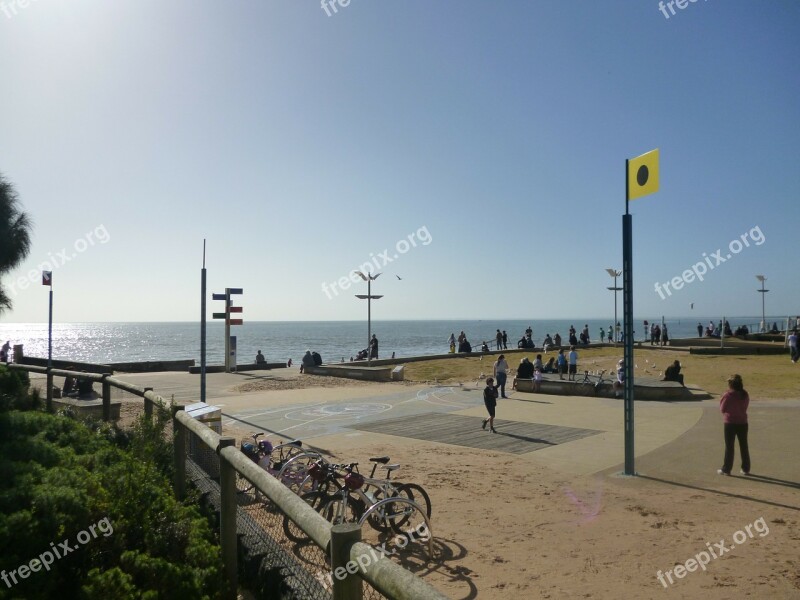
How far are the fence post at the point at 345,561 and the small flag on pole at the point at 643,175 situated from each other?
9413mm

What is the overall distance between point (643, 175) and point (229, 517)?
9186 mm

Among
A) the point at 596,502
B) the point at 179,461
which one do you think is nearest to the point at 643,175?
the point at 596,502

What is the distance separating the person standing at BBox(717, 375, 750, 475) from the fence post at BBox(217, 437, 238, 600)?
8805 millimetres

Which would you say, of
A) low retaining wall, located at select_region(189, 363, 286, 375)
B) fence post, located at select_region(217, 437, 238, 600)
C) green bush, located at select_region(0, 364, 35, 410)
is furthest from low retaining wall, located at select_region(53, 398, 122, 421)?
low retaining wall, located at select_region(189, 363, 286, 375)

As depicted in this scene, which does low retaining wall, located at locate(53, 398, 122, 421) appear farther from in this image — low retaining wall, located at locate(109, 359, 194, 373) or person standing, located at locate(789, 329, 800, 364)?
person standing, located at locate(789, 329, 800, 364)

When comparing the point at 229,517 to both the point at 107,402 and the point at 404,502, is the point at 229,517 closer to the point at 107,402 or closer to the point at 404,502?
the point at 404,502

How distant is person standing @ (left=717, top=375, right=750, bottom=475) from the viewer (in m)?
9.83

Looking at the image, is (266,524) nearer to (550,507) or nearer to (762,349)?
(550,507)

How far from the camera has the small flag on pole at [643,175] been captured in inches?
399

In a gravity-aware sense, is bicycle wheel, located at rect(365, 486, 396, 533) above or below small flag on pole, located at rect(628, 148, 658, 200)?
below

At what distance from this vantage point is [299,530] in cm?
585

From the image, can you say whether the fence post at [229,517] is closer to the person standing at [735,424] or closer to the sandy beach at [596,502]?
the sandy beach at [596,502]

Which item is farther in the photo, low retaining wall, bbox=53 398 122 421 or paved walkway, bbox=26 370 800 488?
paved walkway, bbox=26 370 800 488

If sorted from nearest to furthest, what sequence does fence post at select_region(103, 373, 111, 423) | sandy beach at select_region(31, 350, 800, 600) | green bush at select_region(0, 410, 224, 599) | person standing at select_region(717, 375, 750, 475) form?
green bush at select_region(0, 410, 224, 599) < sandy beach at select_region(31, 350, 800, 600) < fence post at select_region(103, 373, 111, 423) < person standing at select_region(717, 375, 750, 475)
